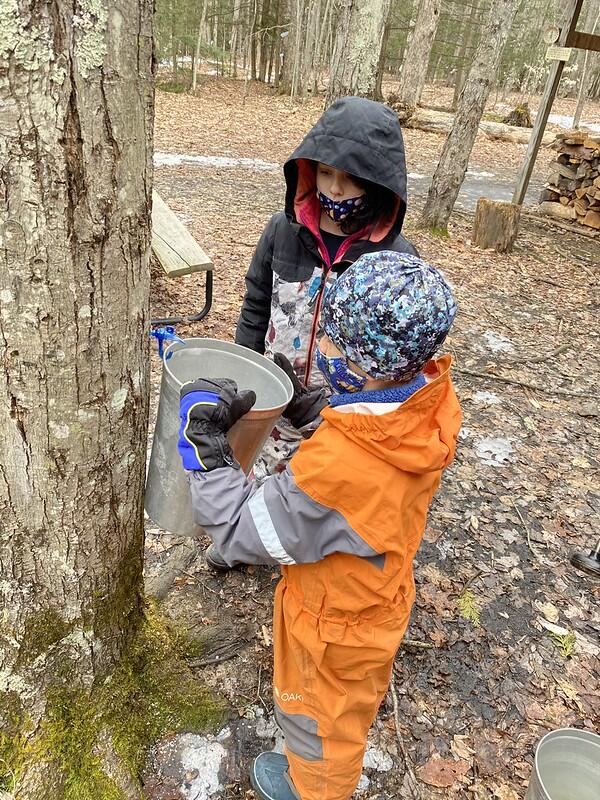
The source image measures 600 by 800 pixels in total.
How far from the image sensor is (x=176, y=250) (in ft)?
15.3

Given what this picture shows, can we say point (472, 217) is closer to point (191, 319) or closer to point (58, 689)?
point (191, 319)

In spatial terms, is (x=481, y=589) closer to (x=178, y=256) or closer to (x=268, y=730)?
(x=268, y=730)

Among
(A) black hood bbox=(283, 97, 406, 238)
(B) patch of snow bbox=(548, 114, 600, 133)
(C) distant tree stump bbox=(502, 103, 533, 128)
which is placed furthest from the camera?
(B) patch of snow bbox=(548, 114, 600, 133)

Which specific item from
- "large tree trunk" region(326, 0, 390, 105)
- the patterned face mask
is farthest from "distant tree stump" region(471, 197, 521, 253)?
the patterned face mask

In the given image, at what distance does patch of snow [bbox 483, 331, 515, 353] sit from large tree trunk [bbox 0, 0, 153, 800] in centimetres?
465

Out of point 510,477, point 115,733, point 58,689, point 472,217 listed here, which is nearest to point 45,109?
point 58,689

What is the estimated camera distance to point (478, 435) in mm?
4363

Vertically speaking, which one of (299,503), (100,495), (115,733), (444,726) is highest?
(299,503)

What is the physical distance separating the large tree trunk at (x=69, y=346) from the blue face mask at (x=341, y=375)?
502 millimetres

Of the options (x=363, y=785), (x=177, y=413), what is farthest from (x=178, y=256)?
(x=363, y=785)

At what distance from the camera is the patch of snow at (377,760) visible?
224 cm

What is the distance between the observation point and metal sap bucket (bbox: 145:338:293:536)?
1621 millimetres

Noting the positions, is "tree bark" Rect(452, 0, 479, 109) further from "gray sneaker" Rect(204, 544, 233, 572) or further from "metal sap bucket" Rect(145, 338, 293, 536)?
"metal sap bucket" Rect(145, 338, 293, 536)

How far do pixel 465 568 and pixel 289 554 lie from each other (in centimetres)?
207
